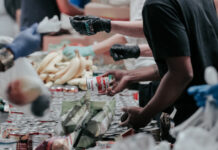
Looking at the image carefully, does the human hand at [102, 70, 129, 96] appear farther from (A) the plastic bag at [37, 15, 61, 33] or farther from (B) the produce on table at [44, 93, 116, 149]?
(A) the plastic bag at [37, 15, 61, 33]

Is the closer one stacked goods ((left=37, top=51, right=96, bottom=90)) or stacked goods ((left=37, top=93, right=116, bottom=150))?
stacked goods ((left=37, top=93, right=116, bottom=150))

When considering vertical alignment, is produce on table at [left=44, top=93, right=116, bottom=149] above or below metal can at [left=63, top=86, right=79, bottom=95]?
above

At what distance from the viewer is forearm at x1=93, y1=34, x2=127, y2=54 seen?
2.53 meters

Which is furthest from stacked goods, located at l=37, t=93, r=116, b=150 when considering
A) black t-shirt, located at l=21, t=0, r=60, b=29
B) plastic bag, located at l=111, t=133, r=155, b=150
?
black t-shirt, located at l=21, t=0, r=60, b=29

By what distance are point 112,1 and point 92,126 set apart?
6.17ft

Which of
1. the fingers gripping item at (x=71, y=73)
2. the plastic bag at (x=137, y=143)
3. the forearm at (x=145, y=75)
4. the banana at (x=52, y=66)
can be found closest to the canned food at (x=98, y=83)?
the forearm at (x=145, y=75)

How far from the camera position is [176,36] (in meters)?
1.10

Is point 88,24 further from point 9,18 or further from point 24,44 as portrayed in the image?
point 9,18

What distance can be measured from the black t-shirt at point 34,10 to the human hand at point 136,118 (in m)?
2.63

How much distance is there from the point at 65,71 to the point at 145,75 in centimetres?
72

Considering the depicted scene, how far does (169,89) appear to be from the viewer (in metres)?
1.18

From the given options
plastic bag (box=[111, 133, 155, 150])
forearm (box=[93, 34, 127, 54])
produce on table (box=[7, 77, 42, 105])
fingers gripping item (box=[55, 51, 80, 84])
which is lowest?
fingers gripping item (box=[55, 51, 80, 84])

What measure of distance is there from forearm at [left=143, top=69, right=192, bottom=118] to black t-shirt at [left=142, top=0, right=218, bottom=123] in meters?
0.08

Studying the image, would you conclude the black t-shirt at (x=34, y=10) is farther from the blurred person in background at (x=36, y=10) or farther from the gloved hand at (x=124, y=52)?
the gloved hand at (x=124, y=52)
